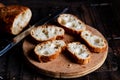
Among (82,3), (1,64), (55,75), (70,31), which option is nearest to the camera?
(55,75)

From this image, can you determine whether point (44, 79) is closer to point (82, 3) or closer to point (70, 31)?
point (70, 31)

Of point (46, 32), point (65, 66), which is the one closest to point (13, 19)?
point (46, 32)

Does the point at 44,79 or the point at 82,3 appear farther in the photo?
the point at 82,3

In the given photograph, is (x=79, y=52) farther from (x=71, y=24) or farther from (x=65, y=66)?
(x=71, y=24)

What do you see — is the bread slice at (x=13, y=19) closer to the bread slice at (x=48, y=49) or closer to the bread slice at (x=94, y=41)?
the bread slice at (x=48, y=49)

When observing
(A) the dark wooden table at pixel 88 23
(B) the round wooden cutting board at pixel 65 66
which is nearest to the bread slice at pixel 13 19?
(A) the dark wooden table at pixel 88 23

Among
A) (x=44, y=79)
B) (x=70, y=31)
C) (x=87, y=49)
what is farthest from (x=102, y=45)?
(x=44, y=79)
